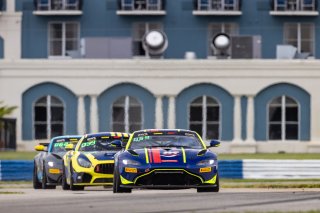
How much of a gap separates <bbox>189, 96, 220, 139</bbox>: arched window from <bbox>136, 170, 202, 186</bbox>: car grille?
141ft

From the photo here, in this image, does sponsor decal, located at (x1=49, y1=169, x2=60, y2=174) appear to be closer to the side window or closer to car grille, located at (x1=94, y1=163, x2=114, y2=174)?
car grille, located at (x1=94, y1=163, x2=114, y2=174)

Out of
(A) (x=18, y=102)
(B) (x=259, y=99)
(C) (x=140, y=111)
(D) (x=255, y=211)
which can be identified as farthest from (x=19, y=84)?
(D) (x=255, y=211)

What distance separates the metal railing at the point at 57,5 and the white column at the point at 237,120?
12491 millimetres

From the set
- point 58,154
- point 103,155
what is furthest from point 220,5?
point 103,155

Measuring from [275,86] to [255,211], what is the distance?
49.7 metres

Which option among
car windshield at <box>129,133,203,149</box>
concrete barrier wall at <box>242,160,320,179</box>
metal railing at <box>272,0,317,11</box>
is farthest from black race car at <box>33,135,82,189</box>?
metal railing at <box>272,0,317,11</box>

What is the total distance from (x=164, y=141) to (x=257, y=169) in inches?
619

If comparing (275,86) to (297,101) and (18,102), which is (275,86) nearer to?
(297,101)

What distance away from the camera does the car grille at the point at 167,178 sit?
27750 mm

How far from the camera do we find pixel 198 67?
2800 inches

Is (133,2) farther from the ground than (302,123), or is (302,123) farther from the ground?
(133,2)

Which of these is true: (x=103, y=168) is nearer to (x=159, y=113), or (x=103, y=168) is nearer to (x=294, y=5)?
(x=159, y=113)

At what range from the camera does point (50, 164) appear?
3697cm

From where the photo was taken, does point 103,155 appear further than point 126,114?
No
